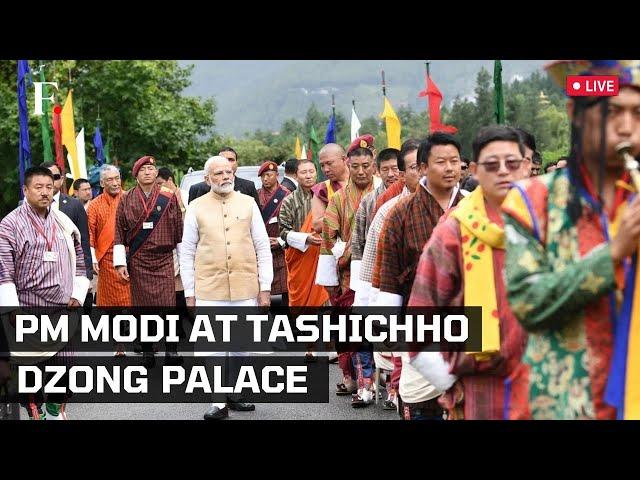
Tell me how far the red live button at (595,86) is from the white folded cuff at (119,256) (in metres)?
8.31

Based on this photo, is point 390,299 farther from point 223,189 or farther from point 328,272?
point 328,272

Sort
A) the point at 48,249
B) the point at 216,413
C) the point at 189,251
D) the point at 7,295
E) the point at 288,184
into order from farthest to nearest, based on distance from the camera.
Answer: the point at 288,184, the point at 189,251, the point at 216,413, the point at 48,249, the point at 7,295

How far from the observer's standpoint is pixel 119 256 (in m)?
11.2

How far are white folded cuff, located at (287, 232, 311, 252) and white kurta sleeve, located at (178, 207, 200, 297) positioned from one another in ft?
6.89

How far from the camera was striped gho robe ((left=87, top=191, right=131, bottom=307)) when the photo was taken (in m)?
12.4

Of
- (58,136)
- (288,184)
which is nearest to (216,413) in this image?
(288,184)

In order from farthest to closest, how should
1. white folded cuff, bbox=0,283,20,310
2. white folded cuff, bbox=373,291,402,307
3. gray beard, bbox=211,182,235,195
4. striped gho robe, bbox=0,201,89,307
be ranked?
1. gray beard, bbox=211,182,235,195
2. striped gho robe, bbox=0,201,89,307
3. white folded cuff, bbox=0,283,20,310
4. white folded cuff, bbox=373,291,402,307

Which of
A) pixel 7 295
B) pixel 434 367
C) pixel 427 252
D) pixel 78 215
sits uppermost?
pixel 78 215

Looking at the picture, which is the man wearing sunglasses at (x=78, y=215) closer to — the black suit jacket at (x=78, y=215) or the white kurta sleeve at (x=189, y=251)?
the black suit jacket at (x=78, y=215)

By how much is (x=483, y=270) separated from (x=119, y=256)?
730cm

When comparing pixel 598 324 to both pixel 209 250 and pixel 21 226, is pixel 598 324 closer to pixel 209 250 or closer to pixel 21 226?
pixel 21 226

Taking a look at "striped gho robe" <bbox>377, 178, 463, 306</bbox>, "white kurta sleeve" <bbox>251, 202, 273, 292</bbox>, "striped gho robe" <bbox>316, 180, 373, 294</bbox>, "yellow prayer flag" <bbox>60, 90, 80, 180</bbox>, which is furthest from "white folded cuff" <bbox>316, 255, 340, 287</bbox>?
"yellow prayer flag" <bbox>60, 90, 80, 180</bbox>

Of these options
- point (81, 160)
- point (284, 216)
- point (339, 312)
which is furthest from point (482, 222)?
point (81, 160)

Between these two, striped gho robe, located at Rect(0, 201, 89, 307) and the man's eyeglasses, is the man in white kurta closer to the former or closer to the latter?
striped gho robe, located at Rect(0, 201, 89, 307)
